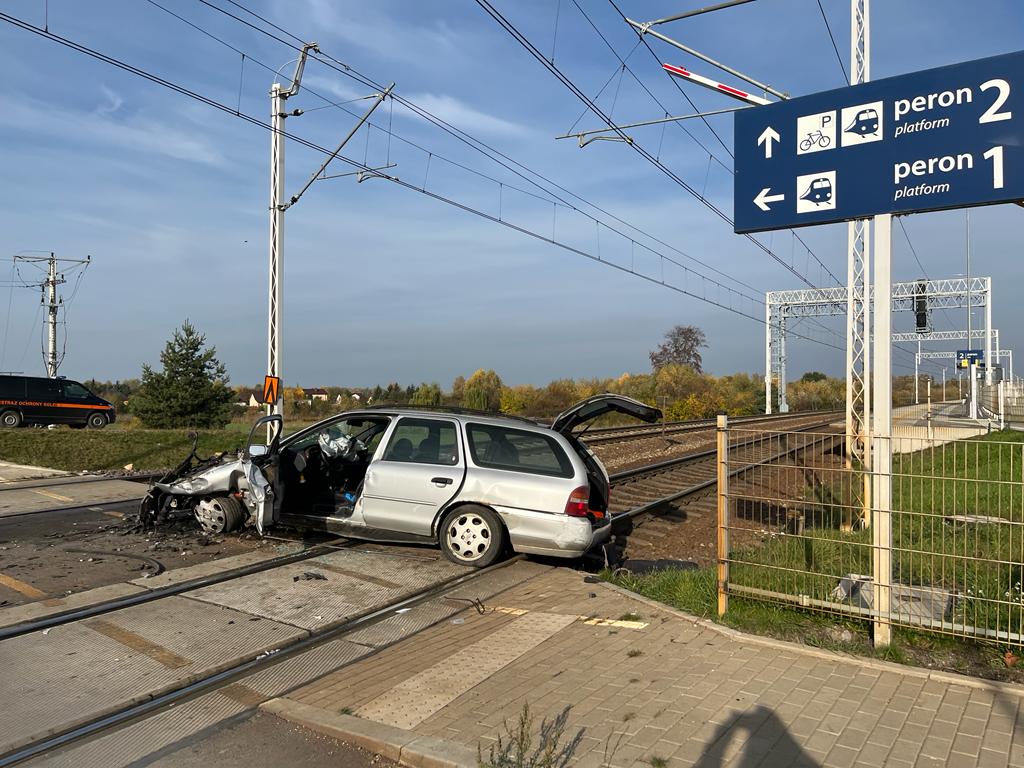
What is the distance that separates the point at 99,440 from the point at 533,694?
20261 mm

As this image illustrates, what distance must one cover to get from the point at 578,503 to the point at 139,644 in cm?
406

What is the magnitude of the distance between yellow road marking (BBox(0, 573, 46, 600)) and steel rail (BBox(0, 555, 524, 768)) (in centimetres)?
253

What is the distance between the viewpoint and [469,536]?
8.12 metres

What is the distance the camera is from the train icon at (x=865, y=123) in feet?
19.3

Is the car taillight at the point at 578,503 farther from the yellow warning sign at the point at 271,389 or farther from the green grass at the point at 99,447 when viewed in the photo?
the green grass at the point at 99,447

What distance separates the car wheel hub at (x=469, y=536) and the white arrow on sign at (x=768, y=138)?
4.43 m

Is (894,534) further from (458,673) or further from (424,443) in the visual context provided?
(424,443)

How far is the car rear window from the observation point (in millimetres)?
8102

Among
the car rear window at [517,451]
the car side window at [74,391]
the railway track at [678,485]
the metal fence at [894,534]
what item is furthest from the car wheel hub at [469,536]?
the car side window at [74,391]

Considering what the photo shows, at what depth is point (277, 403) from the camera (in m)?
17.4

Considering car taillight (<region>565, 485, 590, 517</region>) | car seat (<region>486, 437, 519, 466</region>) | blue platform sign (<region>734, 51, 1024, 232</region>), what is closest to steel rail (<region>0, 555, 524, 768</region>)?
car taillight (<region>565, 485, 590, 517</region>)

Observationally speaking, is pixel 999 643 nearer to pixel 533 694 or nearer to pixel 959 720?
pixel 959 720

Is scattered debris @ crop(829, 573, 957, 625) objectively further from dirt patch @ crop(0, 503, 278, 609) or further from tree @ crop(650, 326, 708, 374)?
tree @ crop(650, 326, 708, 374)

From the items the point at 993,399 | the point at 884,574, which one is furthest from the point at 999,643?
the point at 993,399
